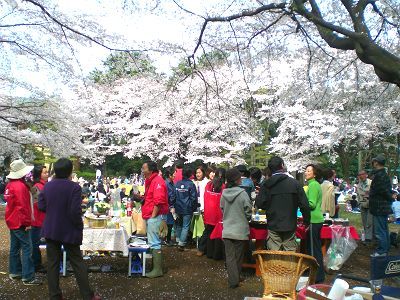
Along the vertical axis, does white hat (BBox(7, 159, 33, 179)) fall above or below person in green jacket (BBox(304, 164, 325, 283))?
above

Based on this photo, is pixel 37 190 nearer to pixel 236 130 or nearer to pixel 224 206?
pixel 224 206

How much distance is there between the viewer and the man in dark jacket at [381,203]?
27.0 ft

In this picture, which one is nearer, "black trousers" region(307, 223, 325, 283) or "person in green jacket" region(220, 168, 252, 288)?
"person in green jacket" region(220, 168, 252, 288)

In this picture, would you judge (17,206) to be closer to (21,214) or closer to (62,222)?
(21,214)

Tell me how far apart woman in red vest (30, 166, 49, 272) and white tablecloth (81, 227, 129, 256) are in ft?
2.33

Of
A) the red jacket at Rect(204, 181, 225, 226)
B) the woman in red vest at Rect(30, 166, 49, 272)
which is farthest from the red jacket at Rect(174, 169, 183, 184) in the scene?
the woman in red vest at Rect(30, 166, 49, 272)

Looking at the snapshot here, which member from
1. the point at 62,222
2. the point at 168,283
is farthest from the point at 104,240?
the point at 62,222

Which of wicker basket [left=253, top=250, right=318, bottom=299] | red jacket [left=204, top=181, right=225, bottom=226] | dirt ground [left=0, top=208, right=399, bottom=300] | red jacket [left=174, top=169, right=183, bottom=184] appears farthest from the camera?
red jacket [left=174, top=169, right=183, bottom=184]

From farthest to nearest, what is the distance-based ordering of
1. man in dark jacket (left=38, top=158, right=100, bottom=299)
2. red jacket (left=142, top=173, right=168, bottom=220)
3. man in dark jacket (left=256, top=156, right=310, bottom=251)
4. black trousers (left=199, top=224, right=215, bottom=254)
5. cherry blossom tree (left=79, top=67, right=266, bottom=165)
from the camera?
cherry blossom tree (left=79, top=67, right=266, bottom=165)
black trousers (left=199, top=224, right=215, bottom=254)
red jacket (left=142, top=173, right=168, bottom=220)
man in dark jacket (left=256, top=156, right=310, bottom=251)
man in dark jacket (left=38, top=158, right=100, bottom=299)

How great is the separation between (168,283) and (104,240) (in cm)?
115

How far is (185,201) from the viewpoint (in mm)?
9000

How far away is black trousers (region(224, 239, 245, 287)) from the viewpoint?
6.21 meters

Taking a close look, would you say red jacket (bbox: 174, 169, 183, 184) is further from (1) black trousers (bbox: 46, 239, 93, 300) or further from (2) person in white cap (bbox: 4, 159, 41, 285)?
(1) black trousers (bbox: 46, 239, 93, 300)

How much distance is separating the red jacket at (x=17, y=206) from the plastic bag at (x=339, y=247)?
15.1ft
